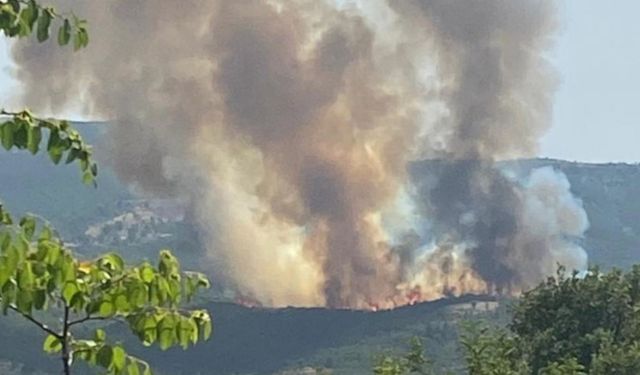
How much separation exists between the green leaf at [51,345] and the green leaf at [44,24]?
4.17 feet

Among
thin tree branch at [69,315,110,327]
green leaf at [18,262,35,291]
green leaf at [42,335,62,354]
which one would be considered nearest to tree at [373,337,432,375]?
green leaf at [42,335,62,354]

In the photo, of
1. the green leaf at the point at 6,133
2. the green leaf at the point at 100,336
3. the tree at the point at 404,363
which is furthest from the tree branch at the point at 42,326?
the tree at the point at 404,363

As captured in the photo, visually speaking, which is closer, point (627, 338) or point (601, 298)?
point (627, 338)

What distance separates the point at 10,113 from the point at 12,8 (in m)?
0.48

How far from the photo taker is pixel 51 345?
569cm

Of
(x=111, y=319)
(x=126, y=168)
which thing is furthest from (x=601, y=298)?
(x=126, y=168)

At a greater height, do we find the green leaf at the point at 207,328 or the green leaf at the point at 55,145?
the green leaf at the point at 55,145

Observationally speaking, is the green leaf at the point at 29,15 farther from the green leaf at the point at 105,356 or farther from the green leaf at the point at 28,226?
the green leaf at the point at 105,356

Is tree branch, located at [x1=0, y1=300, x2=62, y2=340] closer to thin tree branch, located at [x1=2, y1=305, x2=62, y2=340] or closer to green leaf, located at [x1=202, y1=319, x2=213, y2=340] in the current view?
thin tree branch, located at [x1=2, y1=305, x2=62, y2=340]

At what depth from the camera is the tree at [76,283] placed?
200 inches

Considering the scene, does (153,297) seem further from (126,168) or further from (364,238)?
(364,238)

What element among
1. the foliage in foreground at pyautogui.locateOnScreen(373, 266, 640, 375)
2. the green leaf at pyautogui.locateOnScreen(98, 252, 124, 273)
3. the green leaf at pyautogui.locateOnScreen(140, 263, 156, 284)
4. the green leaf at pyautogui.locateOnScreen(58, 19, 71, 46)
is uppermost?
the foliage in foreground at pyautogui.locateOnScreen(373, 266, 640, 375)

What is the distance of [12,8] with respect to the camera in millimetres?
5508

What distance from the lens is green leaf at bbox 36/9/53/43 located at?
5398 mm
